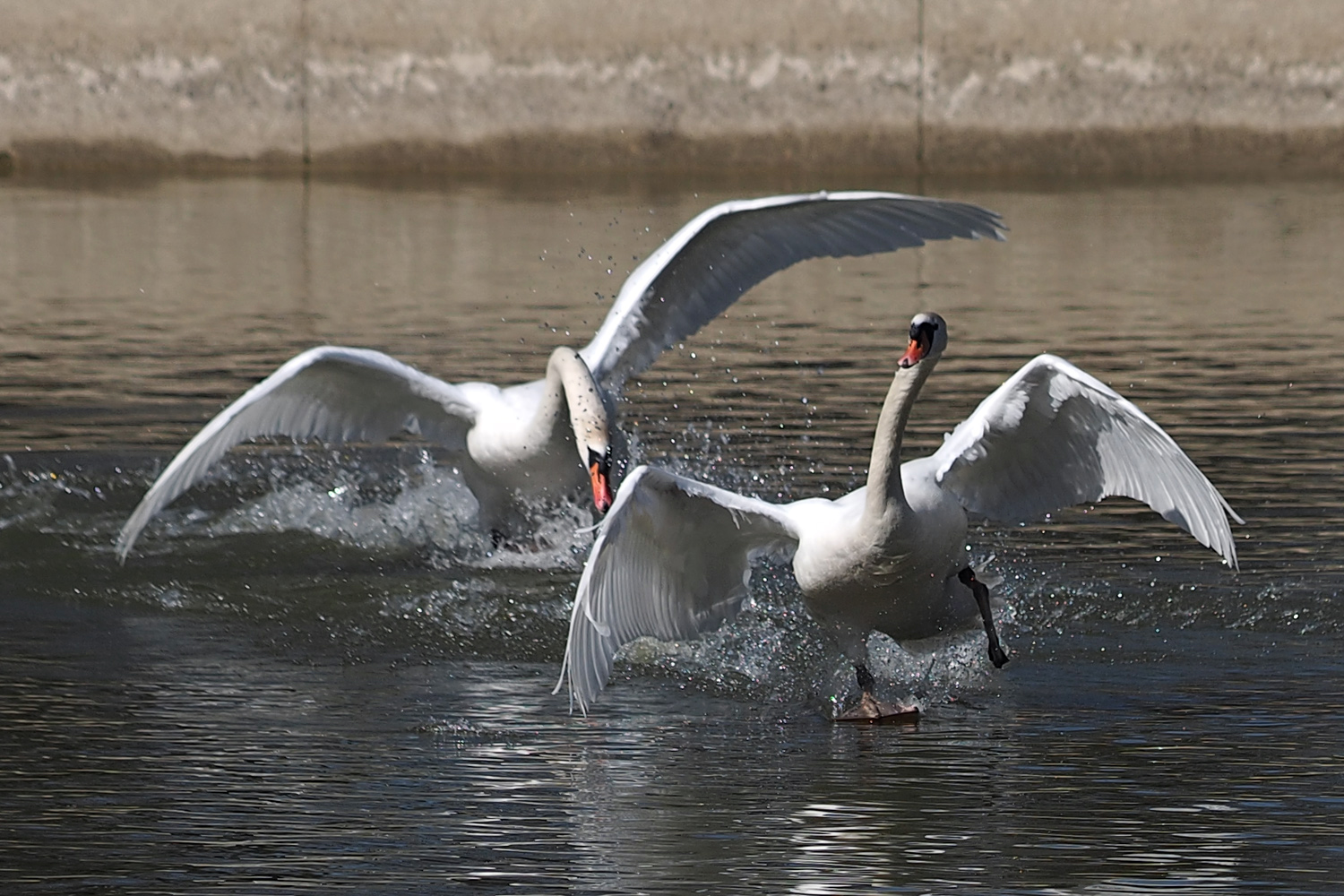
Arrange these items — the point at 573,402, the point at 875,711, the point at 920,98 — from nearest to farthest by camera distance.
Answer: the point at 875,711 < the point at 573,402 < the point at 920,98

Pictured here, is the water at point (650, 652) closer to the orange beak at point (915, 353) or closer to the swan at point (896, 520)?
the swan at point (896, 520)

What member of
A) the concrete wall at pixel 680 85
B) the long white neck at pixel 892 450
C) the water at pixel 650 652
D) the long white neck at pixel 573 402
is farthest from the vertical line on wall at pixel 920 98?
the long white neck at pixel 892 450

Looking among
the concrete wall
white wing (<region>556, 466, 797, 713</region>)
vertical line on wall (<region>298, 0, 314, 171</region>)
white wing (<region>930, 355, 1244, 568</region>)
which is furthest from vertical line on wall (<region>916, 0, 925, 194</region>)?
white wing (<region>556, 466, 797, 713</region>)

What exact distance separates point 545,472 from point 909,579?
3.11m

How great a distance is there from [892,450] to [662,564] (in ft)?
3.01

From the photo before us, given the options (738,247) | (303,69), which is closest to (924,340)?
(738,247)

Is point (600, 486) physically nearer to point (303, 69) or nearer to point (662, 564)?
point (662, 564)

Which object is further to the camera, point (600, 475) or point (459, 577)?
point (459, 577)

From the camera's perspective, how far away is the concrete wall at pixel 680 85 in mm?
26328

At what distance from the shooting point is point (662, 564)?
304 inches

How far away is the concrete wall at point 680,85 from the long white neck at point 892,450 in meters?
19.1

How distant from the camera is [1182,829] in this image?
6.12 meters

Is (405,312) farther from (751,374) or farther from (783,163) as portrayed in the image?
(783,163)

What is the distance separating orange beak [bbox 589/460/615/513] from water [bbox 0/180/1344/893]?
20.3 inches
